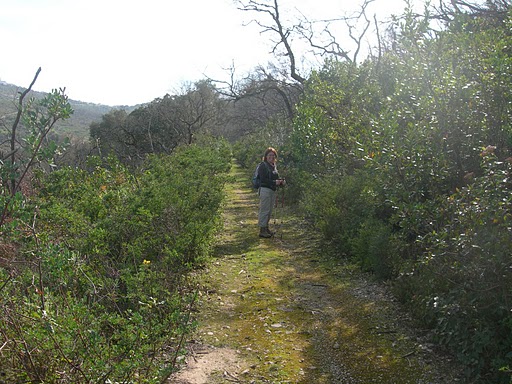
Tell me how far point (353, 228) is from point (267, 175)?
2.34 m

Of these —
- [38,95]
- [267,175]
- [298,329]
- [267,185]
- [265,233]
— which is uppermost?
[38,95]

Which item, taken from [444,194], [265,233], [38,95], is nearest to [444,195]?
[444,194]

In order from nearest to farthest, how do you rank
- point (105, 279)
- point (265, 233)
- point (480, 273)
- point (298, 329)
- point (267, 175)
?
point (480, 273), point (105, 279), point (298, 329), point (267, 175), point (265, 233)

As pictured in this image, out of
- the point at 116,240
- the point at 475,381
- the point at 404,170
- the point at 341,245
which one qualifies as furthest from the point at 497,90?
the point at 116,240

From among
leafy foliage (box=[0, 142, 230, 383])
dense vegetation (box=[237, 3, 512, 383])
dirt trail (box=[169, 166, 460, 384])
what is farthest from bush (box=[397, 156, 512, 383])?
leafy foliage (box=[0, 142, 230, 383])

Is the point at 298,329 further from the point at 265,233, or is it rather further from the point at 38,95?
the point at 38,95

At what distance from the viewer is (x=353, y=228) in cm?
920

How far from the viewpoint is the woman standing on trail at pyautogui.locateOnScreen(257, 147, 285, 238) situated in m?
10.7

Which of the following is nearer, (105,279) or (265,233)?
(105,279)

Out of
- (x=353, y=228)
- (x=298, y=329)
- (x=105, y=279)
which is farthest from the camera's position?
(x=353, y=228)

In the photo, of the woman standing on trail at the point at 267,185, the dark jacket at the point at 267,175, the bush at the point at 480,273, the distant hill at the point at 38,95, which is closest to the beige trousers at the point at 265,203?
the woman standing on trail at the point at 267,185

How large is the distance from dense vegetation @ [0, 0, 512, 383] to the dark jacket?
101 centimetres

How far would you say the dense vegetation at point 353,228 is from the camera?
368 centimetres

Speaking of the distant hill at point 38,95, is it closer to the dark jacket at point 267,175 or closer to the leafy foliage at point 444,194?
the leafy foliage at point 444,194
